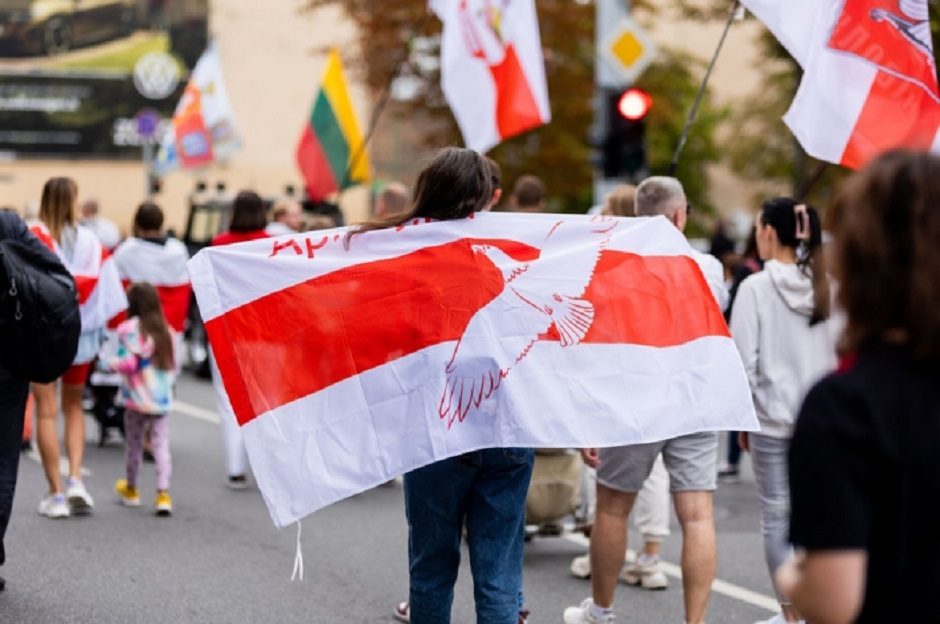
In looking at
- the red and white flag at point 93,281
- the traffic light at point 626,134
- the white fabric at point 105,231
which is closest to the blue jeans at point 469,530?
the red and white flag at point 93,281

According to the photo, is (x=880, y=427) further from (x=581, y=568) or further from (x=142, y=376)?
(x=142, y=376)

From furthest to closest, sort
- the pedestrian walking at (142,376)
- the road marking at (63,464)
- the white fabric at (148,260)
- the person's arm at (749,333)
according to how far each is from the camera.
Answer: the white fabric at (148,260), the road marking at (63,464), the pedestrian walking at (142,376), the person's arm at (749,333)

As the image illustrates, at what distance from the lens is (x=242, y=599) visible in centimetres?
731

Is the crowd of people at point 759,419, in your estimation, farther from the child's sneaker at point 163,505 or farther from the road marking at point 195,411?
the road marking at point 195,411

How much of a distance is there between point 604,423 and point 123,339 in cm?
534

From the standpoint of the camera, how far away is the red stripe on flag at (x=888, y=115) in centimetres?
755

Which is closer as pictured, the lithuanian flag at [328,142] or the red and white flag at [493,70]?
the red and white flag at [493,70]

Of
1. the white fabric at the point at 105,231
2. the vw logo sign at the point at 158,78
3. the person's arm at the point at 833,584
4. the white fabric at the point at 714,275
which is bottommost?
the vw logo sign at the point at 158,78

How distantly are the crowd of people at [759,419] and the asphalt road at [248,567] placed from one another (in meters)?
0.25

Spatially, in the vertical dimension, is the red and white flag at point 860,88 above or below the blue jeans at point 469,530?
above

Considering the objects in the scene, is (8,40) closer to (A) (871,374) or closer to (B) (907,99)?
(B) (907,99)

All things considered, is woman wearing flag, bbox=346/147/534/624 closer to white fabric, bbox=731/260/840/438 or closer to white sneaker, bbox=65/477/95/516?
white fabric, bbox=731/260/840/438

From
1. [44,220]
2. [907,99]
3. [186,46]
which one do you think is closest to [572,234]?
[907,99]

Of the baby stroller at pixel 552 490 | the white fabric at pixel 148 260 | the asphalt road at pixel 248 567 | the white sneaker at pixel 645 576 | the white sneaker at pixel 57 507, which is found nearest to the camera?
the asphalt road at pixel 248 567
